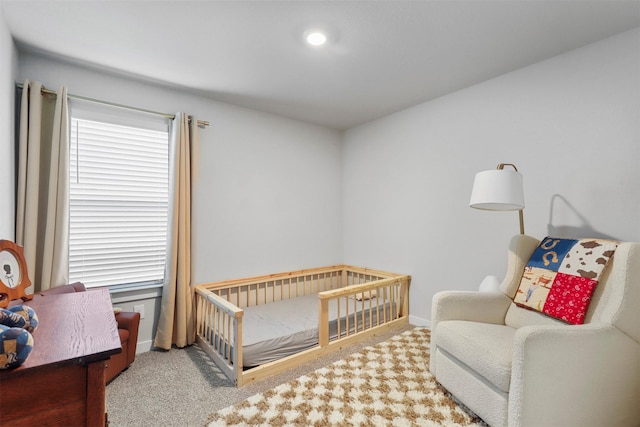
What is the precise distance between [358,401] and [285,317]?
1.06 metres

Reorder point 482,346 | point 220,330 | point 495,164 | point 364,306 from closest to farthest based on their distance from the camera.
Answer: point 482,346 → point 220,330 → point 495,164 → point 364,306

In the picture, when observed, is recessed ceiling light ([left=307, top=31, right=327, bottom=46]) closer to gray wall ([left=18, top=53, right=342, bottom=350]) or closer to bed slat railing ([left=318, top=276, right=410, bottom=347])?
gray wall ([left=18, top=53, right=342, bottom=350])

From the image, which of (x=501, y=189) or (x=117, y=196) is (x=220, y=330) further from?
(x=501, y=189)

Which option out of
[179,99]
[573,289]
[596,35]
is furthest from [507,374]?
[179,99]

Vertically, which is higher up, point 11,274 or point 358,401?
point 11,274

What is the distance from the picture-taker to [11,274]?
131 centimetres

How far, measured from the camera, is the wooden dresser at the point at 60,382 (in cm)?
77

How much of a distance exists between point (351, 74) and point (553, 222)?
1900 millimetres

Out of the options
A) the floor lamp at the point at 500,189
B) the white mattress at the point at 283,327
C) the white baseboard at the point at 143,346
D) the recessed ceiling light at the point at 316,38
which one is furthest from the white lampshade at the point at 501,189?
the white baseboard at the point at 143,346

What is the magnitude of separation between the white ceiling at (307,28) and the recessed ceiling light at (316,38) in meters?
0.06

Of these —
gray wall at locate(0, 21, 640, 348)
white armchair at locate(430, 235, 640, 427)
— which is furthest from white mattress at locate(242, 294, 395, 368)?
white armchair at locate(430, 235, 640, 427)

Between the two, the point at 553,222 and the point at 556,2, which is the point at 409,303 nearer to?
the point at 553,222

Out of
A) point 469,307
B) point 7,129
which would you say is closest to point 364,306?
point 469,307

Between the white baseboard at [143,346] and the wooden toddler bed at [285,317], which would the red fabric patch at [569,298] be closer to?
the wooden toddler bed at [285,317]
